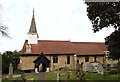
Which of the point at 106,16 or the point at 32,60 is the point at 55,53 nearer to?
the point at 32,60

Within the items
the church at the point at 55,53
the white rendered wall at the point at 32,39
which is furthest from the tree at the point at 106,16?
the white rendered wall at the point at 32,39

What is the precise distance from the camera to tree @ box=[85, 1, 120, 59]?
10969mm

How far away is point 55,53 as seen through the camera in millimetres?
26312

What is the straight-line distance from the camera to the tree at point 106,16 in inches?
432

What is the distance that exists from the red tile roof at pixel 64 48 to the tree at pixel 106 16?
14975 millimetres

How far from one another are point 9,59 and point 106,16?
22.0 m

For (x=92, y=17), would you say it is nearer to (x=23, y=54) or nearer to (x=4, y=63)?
(x=23, y=54)

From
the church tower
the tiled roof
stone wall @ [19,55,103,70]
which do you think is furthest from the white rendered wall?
the tiled roof

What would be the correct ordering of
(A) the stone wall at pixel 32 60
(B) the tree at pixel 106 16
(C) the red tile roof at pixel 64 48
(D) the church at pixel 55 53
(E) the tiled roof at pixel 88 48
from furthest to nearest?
1. (E) the tiled roof at pixel 88 48
2. (C) the red tile roof at pixel 64 48
3. (D) the church at pixel 55 53
4. (A) the stone wall at pixel 32 60
5. (B) the tree at pixel 106 16

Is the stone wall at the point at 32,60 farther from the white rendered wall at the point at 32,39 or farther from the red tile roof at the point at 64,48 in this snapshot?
the white rendered wall at the point at 32,39

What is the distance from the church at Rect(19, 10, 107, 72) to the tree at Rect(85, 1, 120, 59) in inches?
570

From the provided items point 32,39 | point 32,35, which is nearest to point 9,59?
point 32,39

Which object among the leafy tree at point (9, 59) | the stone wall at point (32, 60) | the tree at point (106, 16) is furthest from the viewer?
the stone wall at point (32, 60)

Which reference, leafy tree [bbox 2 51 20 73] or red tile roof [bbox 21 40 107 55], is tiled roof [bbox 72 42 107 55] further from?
leafy tree [bbox 2 51 20 73]
